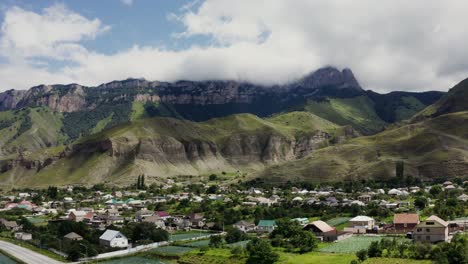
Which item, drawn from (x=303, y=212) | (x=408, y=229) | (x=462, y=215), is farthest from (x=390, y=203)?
(x=408, y=229)

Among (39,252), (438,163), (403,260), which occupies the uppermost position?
(438,163)

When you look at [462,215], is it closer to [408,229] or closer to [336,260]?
[408,229]

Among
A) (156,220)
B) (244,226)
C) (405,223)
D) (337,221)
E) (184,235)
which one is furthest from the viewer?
(156,220)

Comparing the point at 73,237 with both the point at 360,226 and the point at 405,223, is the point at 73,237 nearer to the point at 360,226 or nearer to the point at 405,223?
the point at 360,226

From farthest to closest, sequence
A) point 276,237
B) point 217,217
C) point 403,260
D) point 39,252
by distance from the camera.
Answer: point 217,217 < point 39,252 < point 276,237 < point 403,260

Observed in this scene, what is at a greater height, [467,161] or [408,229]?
[467,161]

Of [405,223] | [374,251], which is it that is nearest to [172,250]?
[374,251]

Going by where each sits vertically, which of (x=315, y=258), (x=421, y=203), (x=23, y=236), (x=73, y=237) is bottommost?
(x=23, y=236)
